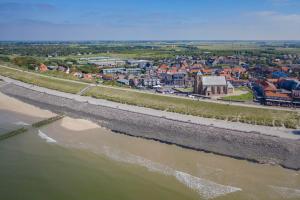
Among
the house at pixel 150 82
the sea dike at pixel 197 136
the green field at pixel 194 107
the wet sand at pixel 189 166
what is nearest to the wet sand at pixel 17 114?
the sea dike at pixel 197 136

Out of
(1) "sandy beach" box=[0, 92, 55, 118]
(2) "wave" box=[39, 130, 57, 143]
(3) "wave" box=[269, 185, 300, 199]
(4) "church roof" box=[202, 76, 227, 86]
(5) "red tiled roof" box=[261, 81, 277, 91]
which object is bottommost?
(3) "wave" box=[269, 185, 300, 199]

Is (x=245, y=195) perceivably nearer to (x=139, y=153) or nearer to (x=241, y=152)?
(x=241, y=152)

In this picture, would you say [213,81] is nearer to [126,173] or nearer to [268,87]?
[268,87]

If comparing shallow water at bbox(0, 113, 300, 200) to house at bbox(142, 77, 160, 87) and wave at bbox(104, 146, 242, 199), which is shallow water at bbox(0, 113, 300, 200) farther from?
house at bbox(142, 77, 160, 87)

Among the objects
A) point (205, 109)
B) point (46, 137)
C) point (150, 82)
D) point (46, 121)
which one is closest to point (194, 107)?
point (205, 109)

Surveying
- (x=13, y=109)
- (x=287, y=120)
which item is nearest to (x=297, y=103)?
(x=287, y=120)

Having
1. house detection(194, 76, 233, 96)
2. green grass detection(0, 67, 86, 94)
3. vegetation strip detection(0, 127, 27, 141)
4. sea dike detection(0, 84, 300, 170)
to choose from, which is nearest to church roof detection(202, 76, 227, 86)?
house detection(194, 76, 233, 96)

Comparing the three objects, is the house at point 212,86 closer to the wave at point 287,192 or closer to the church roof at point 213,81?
the church roof at point 213,81
